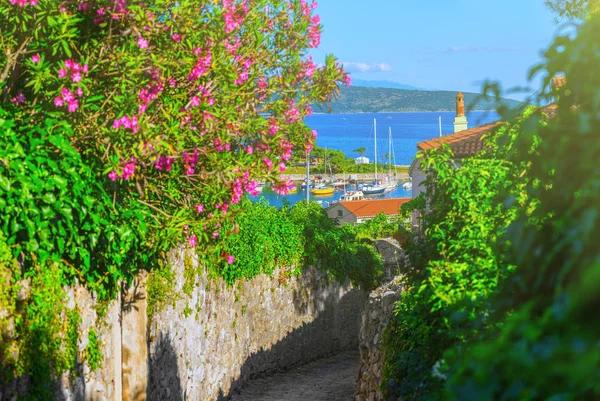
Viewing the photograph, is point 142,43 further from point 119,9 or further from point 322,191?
A: point 322,191

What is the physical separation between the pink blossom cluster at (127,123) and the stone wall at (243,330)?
4.73 metres

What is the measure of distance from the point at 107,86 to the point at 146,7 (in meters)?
1.17

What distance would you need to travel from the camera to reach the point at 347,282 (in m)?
25.3

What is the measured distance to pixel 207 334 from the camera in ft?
53.1

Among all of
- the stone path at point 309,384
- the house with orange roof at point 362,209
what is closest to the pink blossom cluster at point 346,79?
the stone path at point 309,384

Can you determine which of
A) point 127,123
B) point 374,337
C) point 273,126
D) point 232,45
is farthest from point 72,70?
point 374,337

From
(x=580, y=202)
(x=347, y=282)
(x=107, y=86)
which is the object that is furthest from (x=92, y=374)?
(x=347, y=282)

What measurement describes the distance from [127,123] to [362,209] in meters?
53.7

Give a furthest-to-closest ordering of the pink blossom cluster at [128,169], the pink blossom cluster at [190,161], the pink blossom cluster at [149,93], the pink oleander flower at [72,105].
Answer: the pink blossom cluster at [190,161] < the pink blossom cluster at [149,93] < the pink blossom cluster at [128,169] < the pink oleander flower at [72,105]

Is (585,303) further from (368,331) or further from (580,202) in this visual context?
(368,331)

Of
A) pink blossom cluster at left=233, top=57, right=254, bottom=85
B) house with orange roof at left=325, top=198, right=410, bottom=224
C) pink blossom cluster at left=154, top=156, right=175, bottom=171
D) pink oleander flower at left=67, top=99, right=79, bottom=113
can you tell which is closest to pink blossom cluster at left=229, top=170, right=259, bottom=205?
pink blossom cluster at left=154, top=156, right=175, bottom=171

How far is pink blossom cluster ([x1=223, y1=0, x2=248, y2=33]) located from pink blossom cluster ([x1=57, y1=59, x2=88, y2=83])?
2088 mm

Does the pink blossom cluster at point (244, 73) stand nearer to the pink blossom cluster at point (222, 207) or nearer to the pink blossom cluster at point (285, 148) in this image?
the pink blossom cluster at point (285, 148)

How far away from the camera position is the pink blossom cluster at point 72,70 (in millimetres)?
9000
